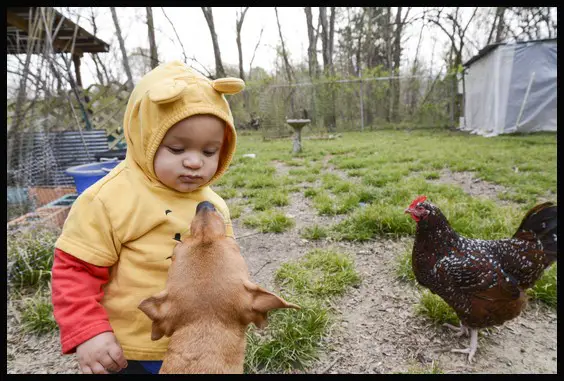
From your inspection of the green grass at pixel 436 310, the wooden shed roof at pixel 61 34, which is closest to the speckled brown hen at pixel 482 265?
the green grass at pixel 436 310

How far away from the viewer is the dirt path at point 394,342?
2098mm

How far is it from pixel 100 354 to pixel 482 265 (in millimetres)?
2100

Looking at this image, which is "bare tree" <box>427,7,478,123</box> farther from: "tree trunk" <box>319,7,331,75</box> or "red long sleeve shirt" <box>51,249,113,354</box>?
"red long sleeve shirt" <box>51,249,113,354</box>

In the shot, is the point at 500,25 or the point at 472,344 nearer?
the point at 472,344

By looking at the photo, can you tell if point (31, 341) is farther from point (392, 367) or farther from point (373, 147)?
point (373, 147)

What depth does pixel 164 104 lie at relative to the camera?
1.27m

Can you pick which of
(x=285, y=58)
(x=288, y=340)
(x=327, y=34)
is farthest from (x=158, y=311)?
(x=327, y=34)

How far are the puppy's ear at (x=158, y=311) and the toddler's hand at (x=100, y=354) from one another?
0.26 m

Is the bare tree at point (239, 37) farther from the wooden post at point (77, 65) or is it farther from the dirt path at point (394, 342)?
the dirt path at point (394, 342)

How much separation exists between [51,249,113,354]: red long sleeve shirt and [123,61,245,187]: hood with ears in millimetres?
455

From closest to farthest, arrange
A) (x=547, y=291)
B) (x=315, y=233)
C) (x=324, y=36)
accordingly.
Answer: (x=547, y=291), (x=315, y=233), (x=324, y=36)

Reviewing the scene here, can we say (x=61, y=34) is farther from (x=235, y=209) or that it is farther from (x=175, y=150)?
(x=175, y=150)

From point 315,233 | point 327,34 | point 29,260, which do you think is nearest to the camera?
point 29,260

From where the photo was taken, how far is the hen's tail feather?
2125 millimetres
